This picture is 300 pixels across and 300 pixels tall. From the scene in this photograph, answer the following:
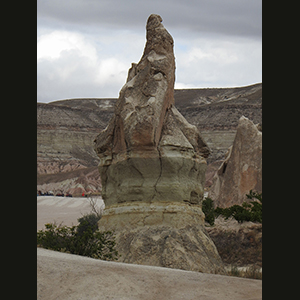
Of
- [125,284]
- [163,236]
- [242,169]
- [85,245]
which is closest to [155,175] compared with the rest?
[163,236]

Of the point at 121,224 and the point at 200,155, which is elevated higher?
the point at 200,155

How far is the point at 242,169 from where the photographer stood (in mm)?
27969

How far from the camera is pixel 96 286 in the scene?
7094 millimetres

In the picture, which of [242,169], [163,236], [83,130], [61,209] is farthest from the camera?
[83,130]

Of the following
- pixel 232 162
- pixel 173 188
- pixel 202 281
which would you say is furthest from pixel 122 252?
pixel 232 162

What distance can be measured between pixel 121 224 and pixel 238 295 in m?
6.19

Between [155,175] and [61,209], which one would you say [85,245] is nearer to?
[155,175]

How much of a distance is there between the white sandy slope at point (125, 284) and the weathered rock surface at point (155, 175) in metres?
3.90

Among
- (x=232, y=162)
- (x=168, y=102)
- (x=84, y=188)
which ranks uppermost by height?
(x=168, y=102)

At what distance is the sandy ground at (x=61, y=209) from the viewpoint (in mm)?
38725

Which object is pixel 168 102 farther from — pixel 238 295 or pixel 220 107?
pixel 220 107

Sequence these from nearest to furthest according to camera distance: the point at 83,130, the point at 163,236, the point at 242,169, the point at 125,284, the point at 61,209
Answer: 1. the point at 125,284
2. the point at 163,236
3. the point at 242,169
4. the point at 61,209
5. the point at 83,130

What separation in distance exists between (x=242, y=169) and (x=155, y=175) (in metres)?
15.4

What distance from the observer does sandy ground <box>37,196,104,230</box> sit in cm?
3872
